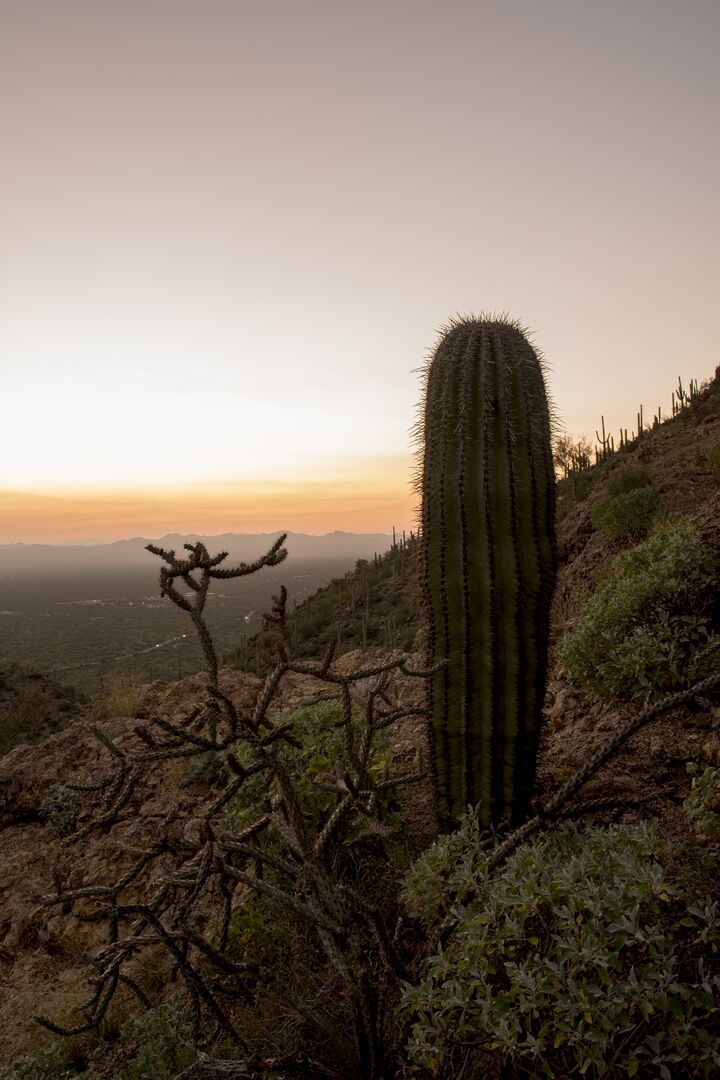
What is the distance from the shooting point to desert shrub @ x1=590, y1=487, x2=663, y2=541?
9.60 meters

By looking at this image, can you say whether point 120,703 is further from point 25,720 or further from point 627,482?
point 627,482

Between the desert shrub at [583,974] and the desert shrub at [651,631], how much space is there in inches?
85.1

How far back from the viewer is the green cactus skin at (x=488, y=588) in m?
3.51

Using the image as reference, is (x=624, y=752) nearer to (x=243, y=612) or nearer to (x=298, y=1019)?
(x=298, y=1019)

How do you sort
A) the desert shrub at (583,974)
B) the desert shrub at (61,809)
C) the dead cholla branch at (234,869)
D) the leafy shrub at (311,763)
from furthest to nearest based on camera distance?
the desert shrub at (61,809)
the leafy shrub at (311,763)
the dead cholla branch at (234,869)
the desert shrub at (583,974)

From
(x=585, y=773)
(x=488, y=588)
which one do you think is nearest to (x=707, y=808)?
(x=585, y=773)

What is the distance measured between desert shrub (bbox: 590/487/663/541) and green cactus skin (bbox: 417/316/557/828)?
6.72m

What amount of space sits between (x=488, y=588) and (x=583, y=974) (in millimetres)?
1935

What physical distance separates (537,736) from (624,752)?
723mm

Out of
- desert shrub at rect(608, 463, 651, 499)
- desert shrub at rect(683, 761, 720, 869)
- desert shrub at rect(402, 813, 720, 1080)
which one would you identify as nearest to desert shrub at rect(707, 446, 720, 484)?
desert shrub at rect(608, 463, 651, 499)

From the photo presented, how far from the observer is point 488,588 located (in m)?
3.49

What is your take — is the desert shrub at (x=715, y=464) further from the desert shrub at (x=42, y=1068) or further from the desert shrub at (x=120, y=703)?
the desert shrub at (x=42, y=1068)

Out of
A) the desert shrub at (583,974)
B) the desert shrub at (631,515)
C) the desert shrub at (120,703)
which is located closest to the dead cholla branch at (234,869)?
the desert shrub at (583,974)

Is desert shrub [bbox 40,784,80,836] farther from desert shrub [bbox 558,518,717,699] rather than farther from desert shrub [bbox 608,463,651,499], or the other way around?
desert shrub [bbox 608,463,651,499]
